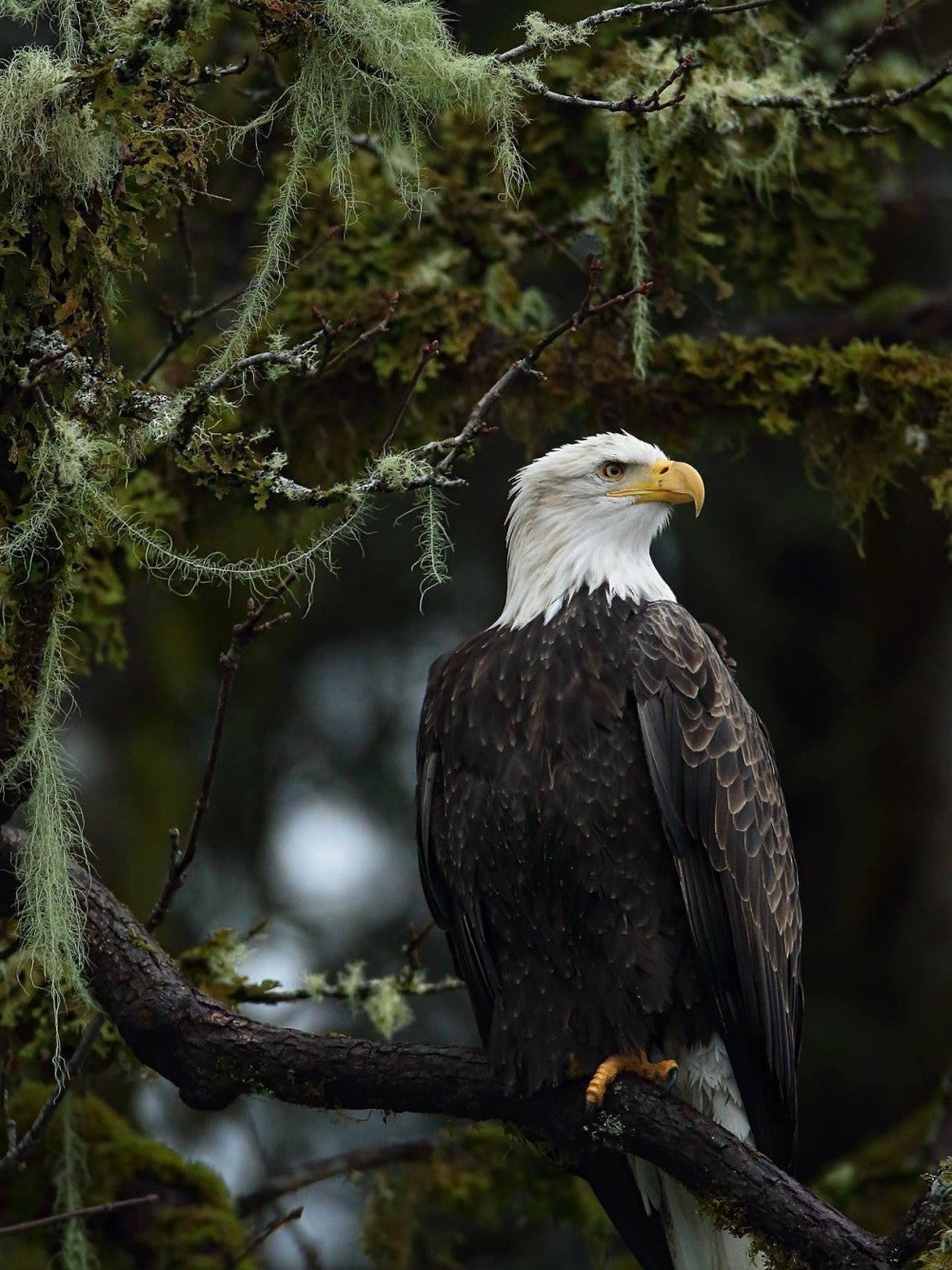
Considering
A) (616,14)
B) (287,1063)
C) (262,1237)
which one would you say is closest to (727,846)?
(287,1063)

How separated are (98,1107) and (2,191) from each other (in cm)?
329

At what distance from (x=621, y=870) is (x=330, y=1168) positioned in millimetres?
2376

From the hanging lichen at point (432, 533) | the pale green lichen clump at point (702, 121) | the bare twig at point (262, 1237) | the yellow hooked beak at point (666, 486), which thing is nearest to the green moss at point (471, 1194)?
the bare twig at point (262, 1237)

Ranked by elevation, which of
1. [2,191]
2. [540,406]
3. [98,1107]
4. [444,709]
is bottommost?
[98,1107]

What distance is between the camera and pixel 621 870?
13.2 feet

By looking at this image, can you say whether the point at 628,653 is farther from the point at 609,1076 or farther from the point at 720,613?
the point at 720,613

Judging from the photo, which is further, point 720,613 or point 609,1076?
point 720,613

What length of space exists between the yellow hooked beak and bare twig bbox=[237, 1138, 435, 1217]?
2567 mm

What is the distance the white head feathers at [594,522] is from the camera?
4508 millimetres

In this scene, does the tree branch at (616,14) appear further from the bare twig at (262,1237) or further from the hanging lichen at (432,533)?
the bare twig at (262,1237)

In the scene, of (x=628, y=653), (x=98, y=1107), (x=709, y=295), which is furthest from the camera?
(x=709, y=295)

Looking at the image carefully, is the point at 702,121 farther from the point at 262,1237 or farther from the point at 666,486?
the point at 262,1237

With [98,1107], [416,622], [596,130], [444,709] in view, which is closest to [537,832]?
[444,709]

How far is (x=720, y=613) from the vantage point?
8.67 metres
